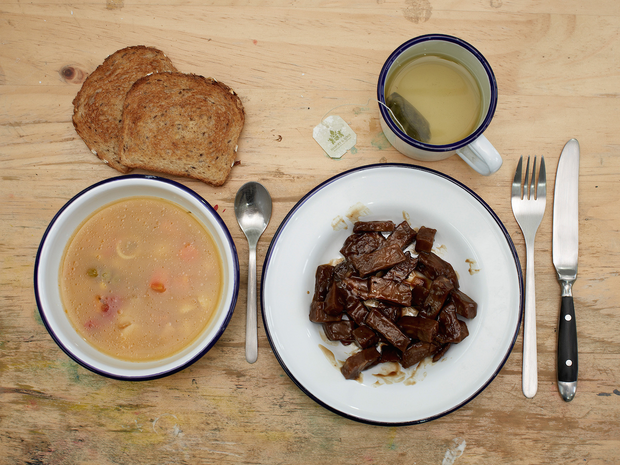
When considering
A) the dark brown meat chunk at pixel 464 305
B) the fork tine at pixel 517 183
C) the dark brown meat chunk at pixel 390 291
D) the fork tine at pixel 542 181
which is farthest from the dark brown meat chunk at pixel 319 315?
the fork tine at pixel 542 181

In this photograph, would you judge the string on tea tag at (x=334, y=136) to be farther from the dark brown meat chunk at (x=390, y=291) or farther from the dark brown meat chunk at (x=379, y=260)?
the dark brown meat chunk at (x=390, y=291)

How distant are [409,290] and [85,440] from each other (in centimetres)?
184

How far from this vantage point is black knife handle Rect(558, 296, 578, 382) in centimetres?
196

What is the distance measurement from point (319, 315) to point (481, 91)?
4.19ft

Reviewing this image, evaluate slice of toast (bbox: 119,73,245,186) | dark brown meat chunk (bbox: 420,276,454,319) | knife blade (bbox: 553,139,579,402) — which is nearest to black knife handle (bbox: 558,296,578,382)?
knife blade (bbox: 553,139,579,402)

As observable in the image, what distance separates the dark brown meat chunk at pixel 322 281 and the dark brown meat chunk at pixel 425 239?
0.45 metres

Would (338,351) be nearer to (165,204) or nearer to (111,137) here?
(165,204)

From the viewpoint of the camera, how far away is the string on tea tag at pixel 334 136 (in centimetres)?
205

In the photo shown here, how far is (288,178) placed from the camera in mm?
2059

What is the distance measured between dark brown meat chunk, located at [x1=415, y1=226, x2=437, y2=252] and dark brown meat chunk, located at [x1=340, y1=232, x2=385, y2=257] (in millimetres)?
175

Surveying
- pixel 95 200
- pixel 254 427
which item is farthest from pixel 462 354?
pixel 95 200

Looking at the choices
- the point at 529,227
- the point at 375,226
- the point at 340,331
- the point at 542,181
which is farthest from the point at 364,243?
the point at 542,181

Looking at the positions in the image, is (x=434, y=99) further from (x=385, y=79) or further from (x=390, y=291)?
(x=390, y=291)

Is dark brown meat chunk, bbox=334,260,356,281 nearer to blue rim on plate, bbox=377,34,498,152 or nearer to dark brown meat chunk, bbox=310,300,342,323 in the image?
dark brown meat chunk, bbox=310,300,342,323
